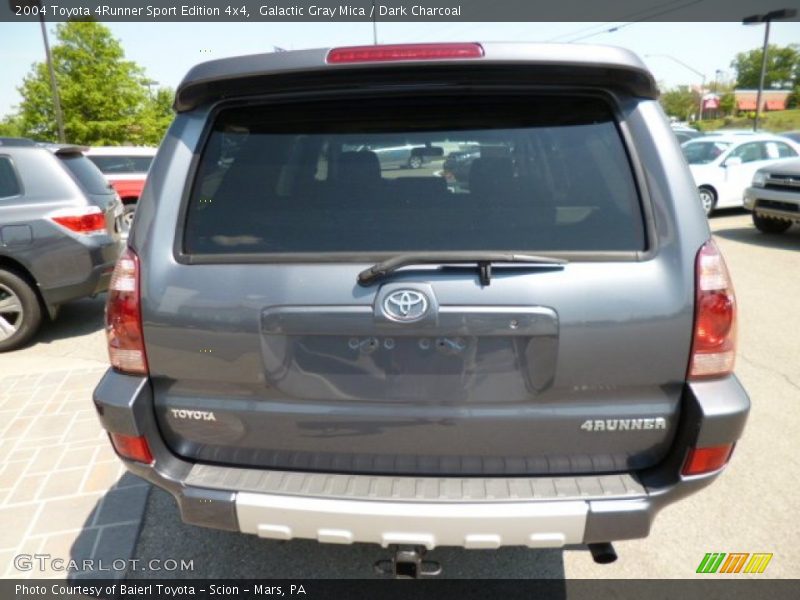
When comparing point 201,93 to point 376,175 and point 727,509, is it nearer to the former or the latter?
point 376,175

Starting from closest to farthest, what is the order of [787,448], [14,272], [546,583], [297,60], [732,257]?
1. [297,60]
2. [546,583]
3. [787,448]
4. [14,272]
5. [732,257]

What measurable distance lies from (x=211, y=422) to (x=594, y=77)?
1646 mm

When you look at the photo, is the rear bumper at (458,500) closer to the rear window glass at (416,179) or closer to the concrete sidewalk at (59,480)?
the rear window glass at (416,179)

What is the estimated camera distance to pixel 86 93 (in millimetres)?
28000

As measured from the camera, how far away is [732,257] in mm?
8477

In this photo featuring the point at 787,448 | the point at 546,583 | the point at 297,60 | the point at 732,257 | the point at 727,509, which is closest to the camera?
the point at 297,60

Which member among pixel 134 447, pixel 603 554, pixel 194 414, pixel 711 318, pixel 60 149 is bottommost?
pixel 603 554

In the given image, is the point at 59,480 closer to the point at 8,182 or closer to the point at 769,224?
the point at 8,182

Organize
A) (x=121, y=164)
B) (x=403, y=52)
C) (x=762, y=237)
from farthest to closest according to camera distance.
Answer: (x=121, y=164) < (x=762, y=237) < (x=403, y=52)

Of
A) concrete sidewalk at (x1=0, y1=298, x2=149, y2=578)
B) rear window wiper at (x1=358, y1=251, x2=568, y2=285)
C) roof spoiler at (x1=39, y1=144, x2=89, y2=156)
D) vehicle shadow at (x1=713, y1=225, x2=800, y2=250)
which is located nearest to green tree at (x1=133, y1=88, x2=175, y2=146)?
roof spoiler at (x1=39, y1=144, x2=89, y2=156)

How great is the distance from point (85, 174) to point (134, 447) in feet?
16.1

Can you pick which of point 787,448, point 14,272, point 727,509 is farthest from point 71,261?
point 787,448

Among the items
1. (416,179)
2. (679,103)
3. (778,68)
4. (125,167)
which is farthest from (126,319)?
(778,68)

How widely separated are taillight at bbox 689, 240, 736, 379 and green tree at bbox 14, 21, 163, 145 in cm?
3159
